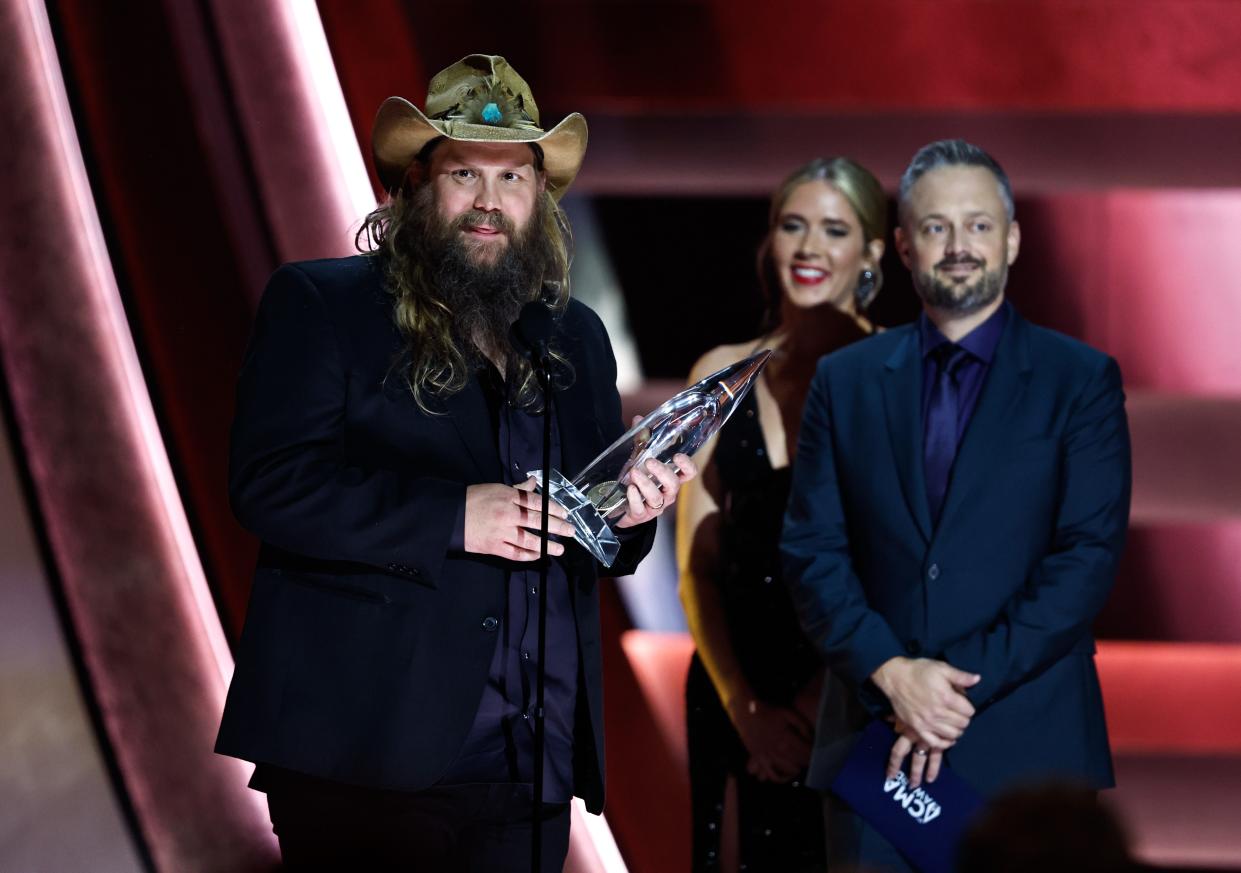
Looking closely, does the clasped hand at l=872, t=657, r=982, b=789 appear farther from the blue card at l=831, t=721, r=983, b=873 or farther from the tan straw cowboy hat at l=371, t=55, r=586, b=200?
the tan straw cowboy hat at l=371, t=55, r=586, b=200

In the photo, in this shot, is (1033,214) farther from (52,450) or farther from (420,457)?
(52,450)

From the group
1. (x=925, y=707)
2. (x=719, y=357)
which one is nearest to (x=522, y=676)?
(x=925, y=707)

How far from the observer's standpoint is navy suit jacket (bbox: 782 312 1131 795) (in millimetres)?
3080

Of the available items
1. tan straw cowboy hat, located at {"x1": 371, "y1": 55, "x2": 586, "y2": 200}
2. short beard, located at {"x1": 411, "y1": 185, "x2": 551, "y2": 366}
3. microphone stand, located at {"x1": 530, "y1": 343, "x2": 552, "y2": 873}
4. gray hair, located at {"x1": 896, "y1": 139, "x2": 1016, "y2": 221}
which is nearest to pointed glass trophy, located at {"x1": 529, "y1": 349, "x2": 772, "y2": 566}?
microphone stand, located at {"x1": 530, "y1": 343, "x2": 552, "y2": 873}

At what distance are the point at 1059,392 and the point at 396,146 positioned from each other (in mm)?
1468

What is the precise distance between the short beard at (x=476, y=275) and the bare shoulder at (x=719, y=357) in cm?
142

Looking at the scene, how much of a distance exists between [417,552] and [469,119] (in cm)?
82

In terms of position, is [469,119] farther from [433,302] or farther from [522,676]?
[522,676]

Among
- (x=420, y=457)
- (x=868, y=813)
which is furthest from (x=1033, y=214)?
(x=420, y=457)

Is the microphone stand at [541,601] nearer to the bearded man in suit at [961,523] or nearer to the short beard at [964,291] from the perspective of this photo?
the bearded man in suit at [961,523]

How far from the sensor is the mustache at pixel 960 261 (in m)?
3.33

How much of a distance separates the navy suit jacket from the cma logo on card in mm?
93

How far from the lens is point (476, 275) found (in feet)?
8.78

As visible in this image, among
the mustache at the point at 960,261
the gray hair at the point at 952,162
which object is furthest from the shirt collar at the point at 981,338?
the gray hair at the point at 952,162
